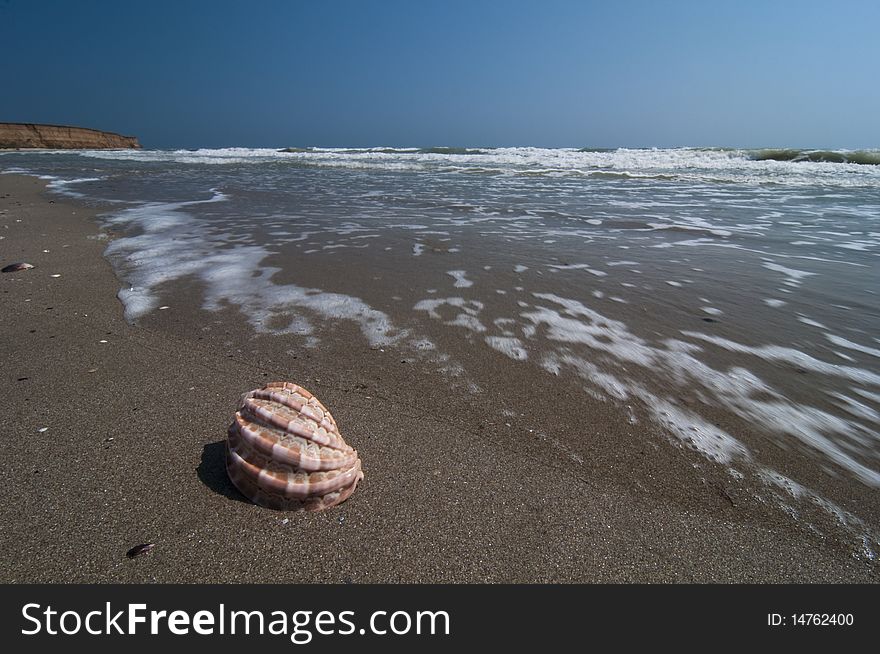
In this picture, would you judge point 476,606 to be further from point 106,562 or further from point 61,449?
point 61,449

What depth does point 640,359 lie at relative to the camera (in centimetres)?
315

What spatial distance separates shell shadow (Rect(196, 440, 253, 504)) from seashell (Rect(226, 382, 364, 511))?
61 mm

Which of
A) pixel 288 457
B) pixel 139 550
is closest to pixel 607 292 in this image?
pixel 288 457

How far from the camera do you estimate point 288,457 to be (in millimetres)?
1772

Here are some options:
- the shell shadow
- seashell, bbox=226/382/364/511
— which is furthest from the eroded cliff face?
seashell, bbox=226/382/364/511

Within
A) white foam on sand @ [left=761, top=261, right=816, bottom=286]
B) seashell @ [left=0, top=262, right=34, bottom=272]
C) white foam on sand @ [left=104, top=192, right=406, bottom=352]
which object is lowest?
white foam on sand @ [left=104, top=192, right=406, bottom=352]

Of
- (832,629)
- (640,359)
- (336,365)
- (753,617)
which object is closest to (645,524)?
(753,617)

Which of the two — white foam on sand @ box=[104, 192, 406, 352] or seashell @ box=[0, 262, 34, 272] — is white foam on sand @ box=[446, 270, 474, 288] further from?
seashell @ box=[0, 262, 34, 272]

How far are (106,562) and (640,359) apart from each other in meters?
2.98

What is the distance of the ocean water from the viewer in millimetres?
2645

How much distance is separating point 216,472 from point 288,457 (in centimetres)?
50

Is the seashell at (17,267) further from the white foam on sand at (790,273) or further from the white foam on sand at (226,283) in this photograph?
the white foam on sand at (790,273)

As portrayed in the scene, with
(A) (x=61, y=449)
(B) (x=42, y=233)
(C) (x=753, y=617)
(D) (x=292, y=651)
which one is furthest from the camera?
(B) (x=42, y=233)

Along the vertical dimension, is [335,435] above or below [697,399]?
above
